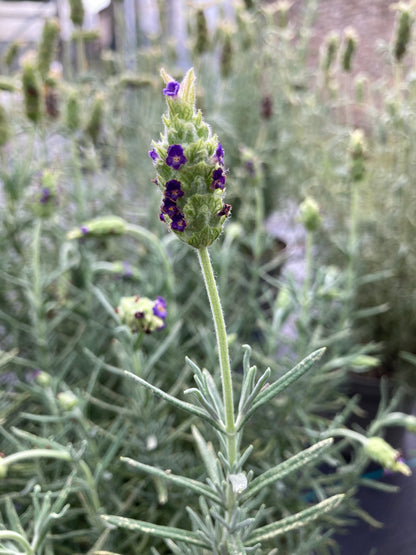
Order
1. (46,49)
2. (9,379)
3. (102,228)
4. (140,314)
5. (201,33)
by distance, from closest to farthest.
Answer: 1. (140,314)
2. (102,228)
3. (9,379)
4. (46,49)
5. (201,33)

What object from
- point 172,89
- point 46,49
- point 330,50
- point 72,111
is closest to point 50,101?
point 46,49

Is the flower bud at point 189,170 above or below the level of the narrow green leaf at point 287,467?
above

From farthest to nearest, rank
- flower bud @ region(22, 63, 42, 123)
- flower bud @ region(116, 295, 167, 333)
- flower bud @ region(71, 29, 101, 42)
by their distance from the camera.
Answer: flower bud @ region(71, 29, 101, 42) < flower bud @ region(22, 63, 42, 123) < flower bud @ region(116, 295, 167, 333)

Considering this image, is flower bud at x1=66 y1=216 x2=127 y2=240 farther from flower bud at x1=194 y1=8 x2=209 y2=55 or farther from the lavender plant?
flower bud at x1=194 y1=8 x2=209 y2=55

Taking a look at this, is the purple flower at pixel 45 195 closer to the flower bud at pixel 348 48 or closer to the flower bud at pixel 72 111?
the flower bud at pixel 72 111

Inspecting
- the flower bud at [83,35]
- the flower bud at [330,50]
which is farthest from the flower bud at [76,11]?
the flower bud at [330,50]

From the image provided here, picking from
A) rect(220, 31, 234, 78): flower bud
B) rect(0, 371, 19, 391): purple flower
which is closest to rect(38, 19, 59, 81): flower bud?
rect(220, 31, 234, 78): flower bud

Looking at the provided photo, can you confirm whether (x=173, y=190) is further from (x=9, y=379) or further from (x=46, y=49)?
(x=46, y=49)
